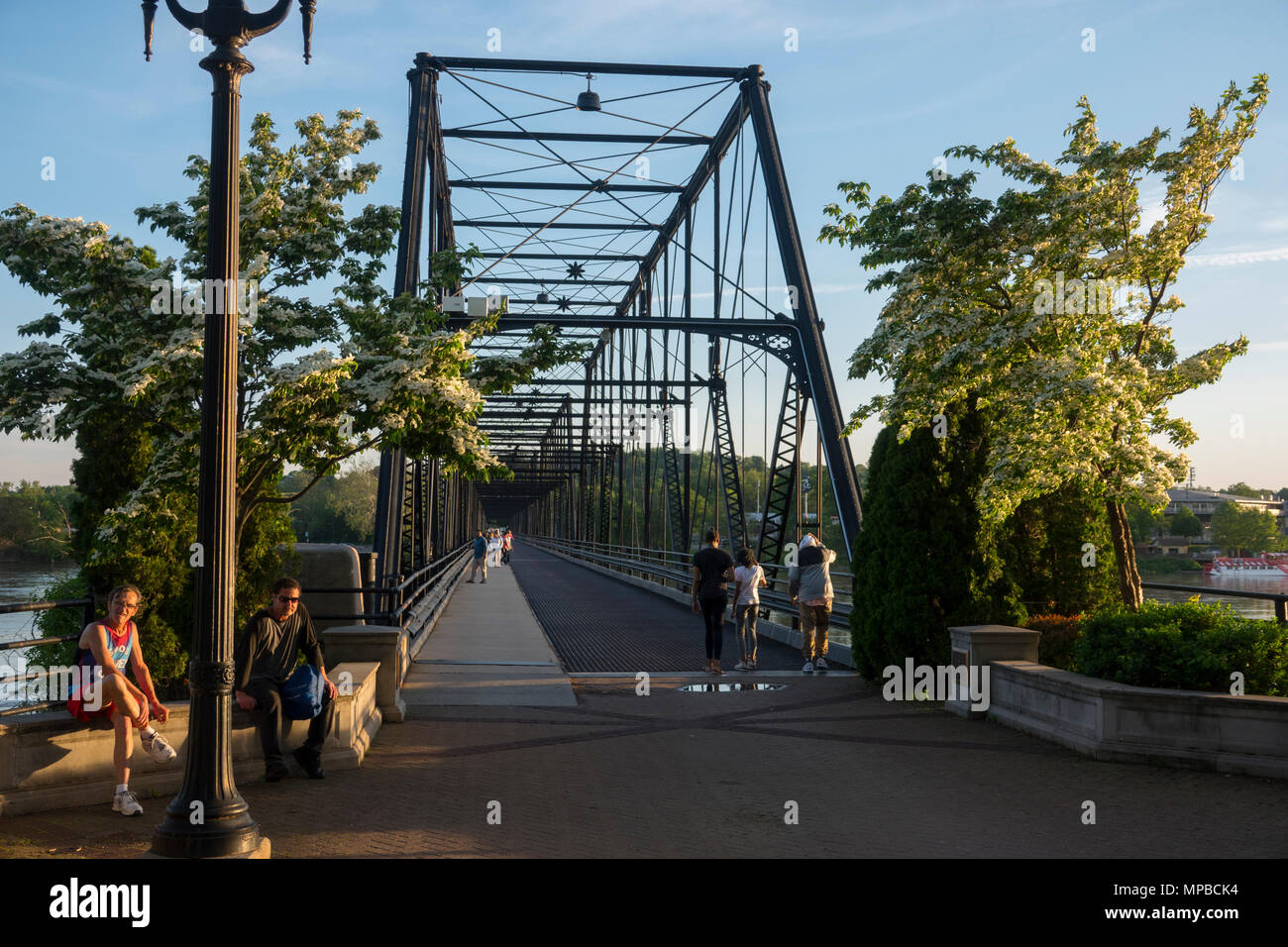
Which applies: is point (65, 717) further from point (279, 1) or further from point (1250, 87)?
point (1250, 87)

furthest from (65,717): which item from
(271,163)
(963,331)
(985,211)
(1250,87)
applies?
(1250,87)

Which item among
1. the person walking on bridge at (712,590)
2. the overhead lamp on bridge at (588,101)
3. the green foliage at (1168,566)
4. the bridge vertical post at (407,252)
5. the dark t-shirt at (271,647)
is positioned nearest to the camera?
the dark t-shirt at (271,647)

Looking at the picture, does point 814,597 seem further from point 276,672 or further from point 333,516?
point 333,516

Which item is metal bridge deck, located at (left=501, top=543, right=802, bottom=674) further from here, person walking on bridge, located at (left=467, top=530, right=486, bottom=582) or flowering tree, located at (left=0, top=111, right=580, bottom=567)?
flowering tree, located at (left=0, top=111, right=580, bottom=567)

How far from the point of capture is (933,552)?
11492 mm

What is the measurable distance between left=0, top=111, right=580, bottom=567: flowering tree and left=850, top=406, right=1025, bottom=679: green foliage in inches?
157

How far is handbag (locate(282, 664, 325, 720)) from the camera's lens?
25.5 feet

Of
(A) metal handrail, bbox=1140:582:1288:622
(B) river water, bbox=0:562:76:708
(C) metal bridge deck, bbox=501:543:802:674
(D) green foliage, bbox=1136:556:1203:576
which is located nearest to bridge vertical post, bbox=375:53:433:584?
(C) metal bridge deck, bbox=501:543:802:674

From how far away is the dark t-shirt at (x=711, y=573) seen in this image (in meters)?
13.8

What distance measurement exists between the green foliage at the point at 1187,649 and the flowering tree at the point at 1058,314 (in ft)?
3.99

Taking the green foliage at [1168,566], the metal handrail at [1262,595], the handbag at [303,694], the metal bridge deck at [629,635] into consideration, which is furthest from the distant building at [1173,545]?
the handbag at [303,694]

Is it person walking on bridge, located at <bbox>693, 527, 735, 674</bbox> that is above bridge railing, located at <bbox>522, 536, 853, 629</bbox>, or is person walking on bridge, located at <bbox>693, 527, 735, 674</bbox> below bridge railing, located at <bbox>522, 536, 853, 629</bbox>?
above

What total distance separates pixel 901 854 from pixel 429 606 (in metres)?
14.5

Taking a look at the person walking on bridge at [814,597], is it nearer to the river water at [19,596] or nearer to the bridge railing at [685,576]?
the bridge railing at [685,576]
